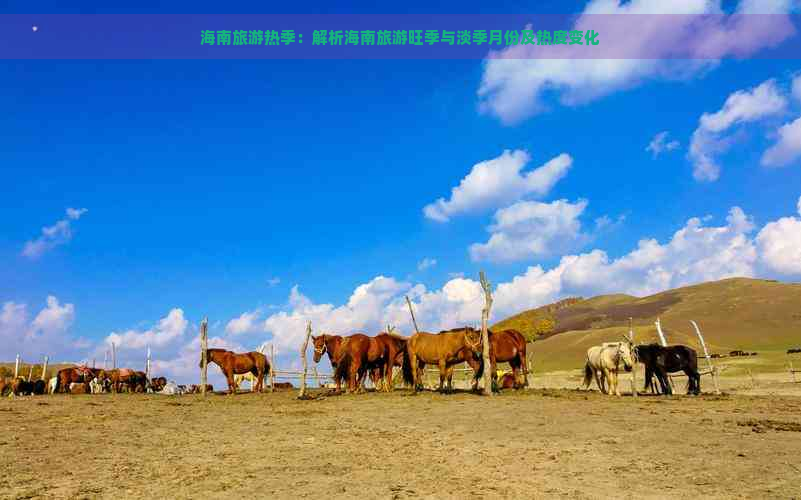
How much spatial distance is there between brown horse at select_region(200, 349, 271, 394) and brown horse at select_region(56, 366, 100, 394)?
14925 millimetres

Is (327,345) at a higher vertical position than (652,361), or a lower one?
higher

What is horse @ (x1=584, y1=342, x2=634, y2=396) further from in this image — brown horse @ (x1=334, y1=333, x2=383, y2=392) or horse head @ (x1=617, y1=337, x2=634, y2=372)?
brown horse @ (x1=334, y1=333, x2=383, y2=392)

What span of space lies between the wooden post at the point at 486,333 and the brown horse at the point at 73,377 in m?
30.4

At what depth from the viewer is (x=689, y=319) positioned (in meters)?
82.2

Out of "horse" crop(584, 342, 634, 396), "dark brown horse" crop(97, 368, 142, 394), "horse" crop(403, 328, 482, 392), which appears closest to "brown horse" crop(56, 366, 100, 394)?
"dark brown horse" crop(97, 368, 142, 394)

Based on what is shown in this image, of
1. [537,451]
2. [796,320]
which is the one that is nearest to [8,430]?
[537,451]

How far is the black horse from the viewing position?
68.9 feet

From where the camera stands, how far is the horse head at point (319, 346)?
2684 cm

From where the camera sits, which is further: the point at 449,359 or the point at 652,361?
the point at 449,359

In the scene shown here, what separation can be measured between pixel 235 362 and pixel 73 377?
15862 millimetres

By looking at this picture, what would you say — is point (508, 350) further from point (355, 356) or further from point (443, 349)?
point (355, 356)

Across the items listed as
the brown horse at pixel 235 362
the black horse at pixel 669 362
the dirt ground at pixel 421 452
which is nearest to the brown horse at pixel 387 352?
the dirt ground at pixel 421 452

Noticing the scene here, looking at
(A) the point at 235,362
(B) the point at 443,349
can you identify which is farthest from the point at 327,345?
(B) the point at 443,349

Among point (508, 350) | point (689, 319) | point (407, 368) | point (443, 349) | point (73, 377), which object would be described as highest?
point (689, 319)
